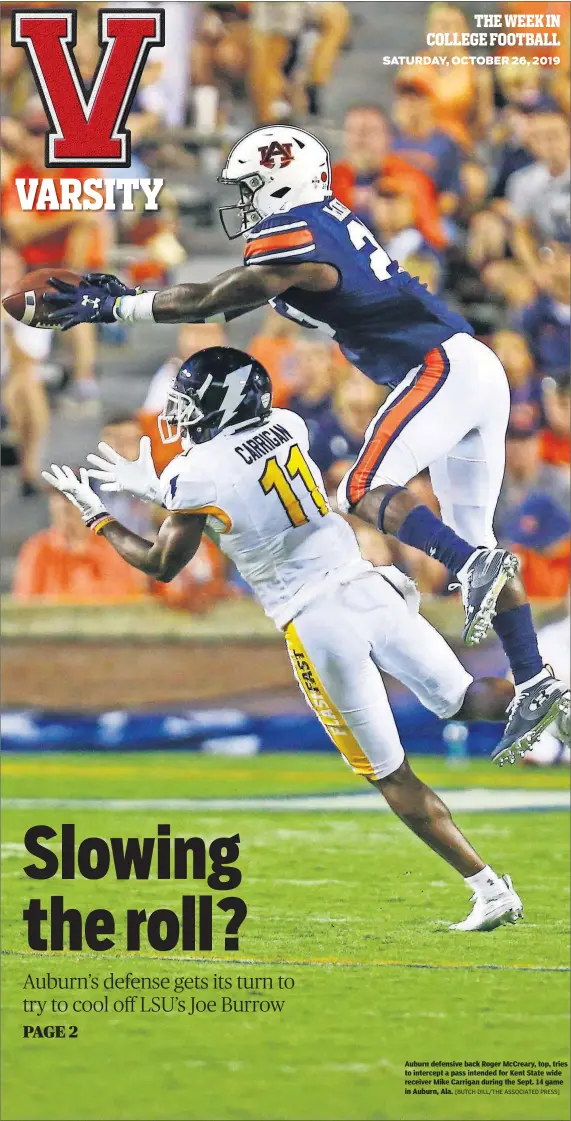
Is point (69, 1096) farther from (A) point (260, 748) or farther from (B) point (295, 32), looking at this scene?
(B) point (295, 32)

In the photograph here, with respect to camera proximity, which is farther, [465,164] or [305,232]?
[465,164]

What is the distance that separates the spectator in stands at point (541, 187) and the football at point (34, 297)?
265 centimetres

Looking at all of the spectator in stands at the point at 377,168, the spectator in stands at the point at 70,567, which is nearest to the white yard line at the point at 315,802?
the spectator in stands at the point at 70,567

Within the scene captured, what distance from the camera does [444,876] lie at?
4.35 metres

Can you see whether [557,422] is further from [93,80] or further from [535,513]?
[93,80]

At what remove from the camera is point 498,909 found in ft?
12.1

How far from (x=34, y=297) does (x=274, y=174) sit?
62cm

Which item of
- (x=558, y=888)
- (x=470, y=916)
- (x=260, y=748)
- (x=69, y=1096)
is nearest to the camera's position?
(x=69, y=1096)

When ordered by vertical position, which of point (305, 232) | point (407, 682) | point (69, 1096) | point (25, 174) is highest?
point (25, 174)

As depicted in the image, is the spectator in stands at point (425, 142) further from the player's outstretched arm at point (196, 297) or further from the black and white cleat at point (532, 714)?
the black and white cleat at point (532, 714)

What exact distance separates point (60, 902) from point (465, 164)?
3.16m

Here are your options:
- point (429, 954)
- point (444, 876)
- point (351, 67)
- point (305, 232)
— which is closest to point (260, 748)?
point (444, 876)

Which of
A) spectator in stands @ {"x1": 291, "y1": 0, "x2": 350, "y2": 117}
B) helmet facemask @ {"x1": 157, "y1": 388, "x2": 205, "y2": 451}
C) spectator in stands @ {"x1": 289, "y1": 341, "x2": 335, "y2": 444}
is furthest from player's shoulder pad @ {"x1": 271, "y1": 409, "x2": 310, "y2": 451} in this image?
spectator in stands @ {"x1": 291, "y1": 0, "x2": 350, "y2": 117}

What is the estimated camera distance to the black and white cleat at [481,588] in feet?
10.3
